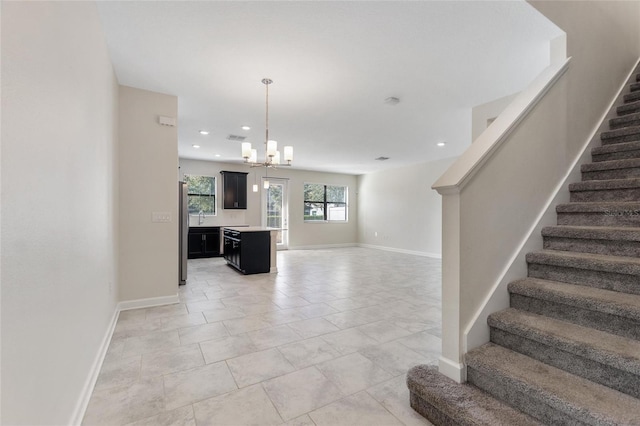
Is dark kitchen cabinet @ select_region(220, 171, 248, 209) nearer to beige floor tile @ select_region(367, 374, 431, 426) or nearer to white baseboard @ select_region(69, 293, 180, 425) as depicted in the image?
white baseboard @ select_region(69, 293, 180, 425)

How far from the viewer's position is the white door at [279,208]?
9.37 m

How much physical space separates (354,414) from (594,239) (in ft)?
6.61

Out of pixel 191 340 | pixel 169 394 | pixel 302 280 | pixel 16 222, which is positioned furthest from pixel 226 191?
pixel 16 222

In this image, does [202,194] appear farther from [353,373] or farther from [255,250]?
[353,373]

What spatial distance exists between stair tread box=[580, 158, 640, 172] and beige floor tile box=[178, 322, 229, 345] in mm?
3703

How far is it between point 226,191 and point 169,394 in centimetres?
686

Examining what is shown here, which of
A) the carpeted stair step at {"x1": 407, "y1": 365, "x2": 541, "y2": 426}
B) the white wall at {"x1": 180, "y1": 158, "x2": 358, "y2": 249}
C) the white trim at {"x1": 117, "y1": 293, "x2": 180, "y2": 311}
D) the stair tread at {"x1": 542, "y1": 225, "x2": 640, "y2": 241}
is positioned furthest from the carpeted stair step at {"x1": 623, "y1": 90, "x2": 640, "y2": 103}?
the white wall at {"x1": 180, "y1": 158, "x2": 358, "y2": 249}

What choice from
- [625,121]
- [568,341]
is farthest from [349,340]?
[625,121]

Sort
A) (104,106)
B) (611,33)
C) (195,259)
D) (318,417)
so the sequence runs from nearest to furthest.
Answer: (318,417) < (104,106) < (611,33) < (195,259)

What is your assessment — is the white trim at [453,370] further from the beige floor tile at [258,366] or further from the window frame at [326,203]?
the window frame at [326,203]

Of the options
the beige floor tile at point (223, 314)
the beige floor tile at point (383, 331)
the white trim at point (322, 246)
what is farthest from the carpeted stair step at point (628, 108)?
the white trim at point (322, 246)

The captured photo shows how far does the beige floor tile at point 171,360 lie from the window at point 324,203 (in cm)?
761

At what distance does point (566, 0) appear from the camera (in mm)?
2609

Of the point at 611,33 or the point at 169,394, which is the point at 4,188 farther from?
the point at 611,33
